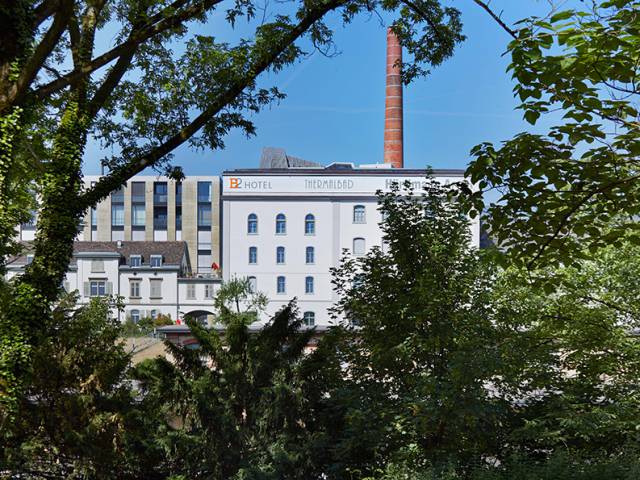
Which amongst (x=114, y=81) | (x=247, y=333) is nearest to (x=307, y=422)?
(x=247, y=333)

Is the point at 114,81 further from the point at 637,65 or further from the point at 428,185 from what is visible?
the point at 637,65

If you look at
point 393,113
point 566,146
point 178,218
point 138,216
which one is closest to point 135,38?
point 566,146

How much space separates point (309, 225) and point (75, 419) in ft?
162

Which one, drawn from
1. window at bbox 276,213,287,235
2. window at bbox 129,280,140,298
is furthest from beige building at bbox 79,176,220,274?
window at bbox 276,213,287,235

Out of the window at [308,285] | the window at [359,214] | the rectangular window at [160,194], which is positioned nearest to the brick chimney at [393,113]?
the window at [359,214]

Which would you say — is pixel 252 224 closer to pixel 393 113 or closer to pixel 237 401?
pixel 393 113

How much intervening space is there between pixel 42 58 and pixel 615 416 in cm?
809

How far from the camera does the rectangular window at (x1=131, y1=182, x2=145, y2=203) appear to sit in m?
78.5

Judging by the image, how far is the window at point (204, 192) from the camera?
261 feet

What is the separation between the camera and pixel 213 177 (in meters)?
80.1

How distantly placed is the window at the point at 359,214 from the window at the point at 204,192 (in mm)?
27147

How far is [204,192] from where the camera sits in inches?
3132

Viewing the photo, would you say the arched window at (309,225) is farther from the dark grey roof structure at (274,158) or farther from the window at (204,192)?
the window at (204,192)

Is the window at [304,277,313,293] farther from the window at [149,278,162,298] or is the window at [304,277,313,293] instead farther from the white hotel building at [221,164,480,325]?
the window at [149,278,162,298]
